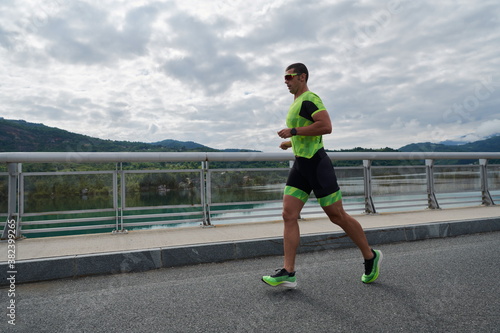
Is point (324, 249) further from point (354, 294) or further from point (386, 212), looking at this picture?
Result: point (386, 212)

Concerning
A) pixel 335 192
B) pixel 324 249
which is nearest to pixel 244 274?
pixel 335 192

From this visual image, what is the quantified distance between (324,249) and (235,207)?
202cm

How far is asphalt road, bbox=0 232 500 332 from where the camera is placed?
2.45 meters

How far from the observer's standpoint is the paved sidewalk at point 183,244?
394 centimetres

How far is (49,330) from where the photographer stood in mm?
2428

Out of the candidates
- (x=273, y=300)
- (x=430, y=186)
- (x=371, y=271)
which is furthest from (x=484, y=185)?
(x=273, y=300)

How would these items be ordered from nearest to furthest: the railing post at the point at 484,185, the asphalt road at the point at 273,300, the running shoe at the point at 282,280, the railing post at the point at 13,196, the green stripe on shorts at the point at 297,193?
1. the asphalt road at the point at 273,300
2. the running shoe at the point at 282,280
3. the green stripe on shorts at the point at 297,193
4. the railing post at the point at 13,196
5. the railing post at the point at 484,185

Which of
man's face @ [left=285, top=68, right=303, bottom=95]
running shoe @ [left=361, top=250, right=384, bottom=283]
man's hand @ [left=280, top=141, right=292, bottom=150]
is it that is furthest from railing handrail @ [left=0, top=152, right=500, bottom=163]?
running shoe @ [left=361, top=250, right=384, bottom=283]

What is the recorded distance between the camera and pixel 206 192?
6473 millimetres

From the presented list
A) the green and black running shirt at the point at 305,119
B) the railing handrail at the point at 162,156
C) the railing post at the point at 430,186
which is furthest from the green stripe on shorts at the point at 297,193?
the railing post at the point at 430,186

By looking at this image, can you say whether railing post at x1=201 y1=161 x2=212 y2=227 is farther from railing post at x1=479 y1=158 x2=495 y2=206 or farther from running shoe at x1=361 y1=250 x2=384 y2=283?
railing post at x1=479 y1=158 x2=495 y2=206

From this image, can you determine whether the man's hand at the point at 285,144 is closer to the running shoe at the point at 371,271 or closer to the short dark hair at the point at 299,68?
the short dark hair at the point at 299,68

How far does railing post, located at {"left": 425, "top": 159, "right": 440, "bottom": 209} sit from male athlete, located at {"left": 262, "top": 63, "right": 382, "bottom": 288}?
5.97 m

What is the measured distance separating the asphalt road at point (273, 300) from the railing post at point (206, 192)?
83.8 inches
